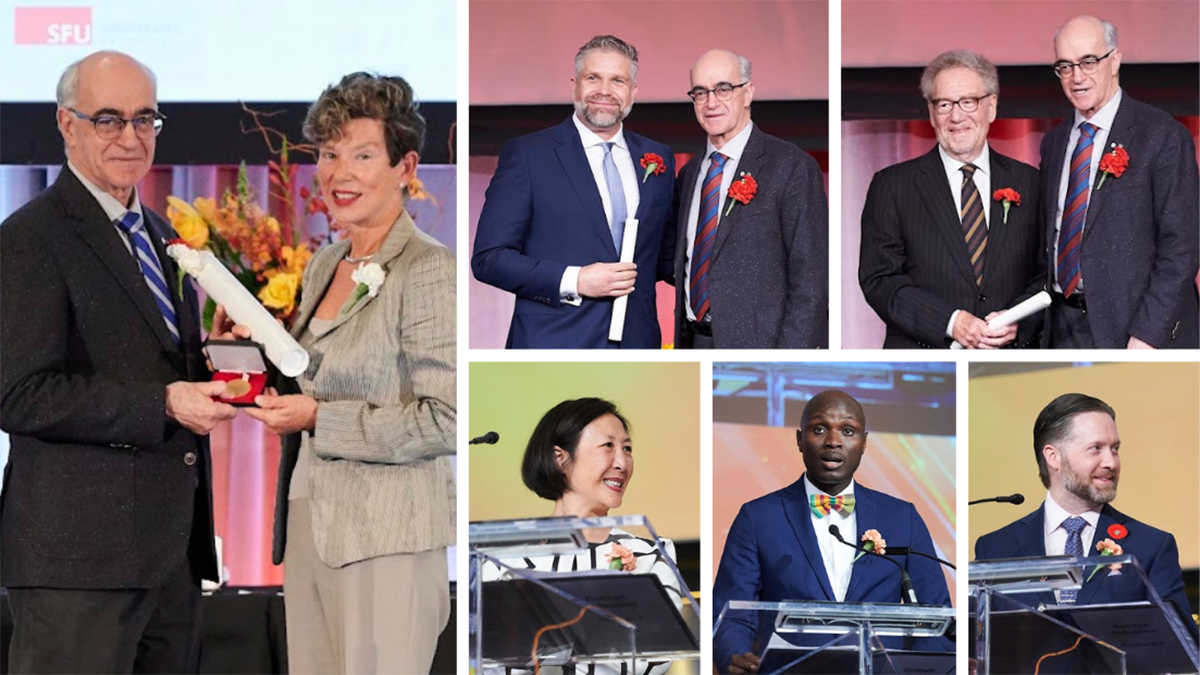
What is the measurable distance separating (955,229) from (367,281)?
1.79 m

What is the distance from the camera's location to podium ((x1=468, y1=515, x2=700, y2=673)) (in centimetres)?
415

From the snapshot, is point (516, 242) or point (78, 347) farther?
point (516, 242)

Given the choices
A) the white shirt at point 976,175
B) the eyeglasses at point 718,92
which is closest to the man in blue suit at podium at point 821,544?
the white shirt at point 976,175

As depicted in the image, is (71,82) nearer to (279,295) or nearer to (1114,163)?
(279,295)

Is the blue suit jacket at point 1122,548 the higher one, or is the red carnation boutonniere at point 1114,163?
the red carnation boutonniere at point 1114,163

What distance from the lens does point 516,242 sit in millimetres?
4168

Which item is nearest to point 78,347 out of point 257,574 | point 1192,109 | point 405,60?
point 257,574

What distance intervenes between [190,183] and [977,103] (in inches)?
96.0

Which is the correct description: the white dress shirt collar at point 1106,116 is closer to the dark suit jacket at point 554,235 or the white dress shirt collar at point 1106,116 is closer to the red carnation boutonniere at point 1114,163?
the red carnation boutonniere at point 1114,163

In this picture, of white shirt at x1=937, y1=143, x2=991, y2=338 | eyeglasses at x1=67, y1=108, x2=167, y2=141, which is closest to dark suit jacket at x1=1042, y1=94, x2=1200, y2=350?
white shirt at x1=937, y1=143, x2=991, y2=338

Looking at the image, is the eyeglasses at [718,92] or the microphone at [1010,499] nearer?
the eyeglasses at [718,92]

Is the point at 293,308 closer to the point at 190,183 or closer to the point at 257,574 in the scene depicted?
the point at 190,183

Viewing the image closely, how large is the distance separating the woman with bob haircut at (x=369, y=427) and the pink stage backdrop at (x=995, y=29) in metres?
1.46

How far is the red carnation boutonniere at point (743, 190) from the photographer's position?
164 inches
